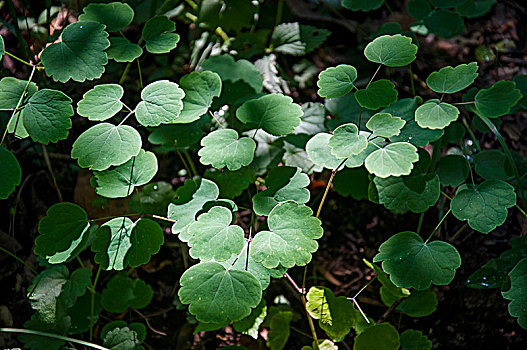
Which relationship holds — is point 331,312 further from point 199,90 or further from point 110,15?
point 110,15

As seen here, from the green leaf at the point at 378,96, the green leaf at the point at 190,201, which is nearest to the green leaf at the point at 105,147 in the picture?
the green leaf at the point at 190,201

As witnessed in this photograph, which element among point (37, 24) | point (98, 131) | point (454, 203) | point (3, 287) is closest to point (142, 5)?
point (37, 24)

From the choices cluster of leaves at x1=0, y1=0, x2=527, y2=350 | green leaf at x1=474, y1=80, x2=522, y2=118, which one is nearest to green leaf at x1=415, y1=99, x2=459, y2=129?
cluster of leaves at x1=0, y1=0, x2=527, y2=350

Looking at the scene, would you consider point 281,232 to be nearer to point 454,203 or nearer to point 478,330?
point 454,203

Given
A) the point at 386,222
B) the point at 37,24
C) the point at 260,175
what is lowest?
the point at 386,222

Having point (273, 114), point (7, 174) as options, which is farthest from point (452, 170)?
point (7, 174)
